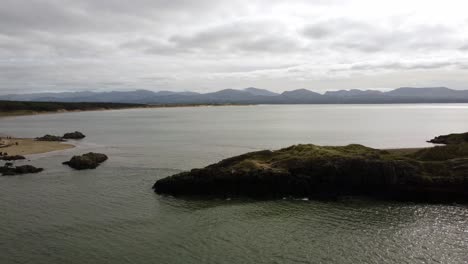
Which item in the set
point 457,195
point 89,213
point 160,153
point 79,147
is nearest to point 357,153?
point 457,195

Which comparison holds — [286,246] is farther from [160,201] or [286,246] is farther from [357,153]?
[357,153]

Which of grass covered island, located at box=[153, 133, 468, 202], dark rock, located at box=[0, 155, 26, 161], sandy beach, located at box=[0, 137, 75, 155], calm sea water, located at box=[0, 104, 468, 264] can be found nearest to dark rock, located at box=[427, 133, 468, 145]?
grass covered island, located at box=[153, 133, 468, 202]

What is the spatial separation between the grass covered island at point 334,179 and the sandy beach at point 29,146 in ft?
137

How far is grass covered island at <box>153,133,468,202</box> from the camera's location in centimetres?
4041

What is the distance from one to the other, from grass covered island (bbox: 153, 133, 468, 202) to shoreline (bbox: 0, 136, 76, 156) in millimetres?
41268

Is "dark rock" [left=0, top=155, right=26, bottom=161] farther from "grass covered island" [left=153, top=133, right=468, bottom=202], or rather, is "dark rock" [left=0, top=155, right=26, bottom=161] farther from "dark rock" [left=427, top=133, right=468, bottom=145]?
"dark rock" [left=427, top=133, right=468, bottom=145]

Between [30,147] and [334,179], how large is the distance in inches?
2467

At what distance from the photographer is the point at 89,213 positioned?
35094mm

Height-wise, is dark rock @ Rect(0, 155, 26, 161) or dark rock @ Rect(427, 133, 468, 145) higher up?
dark rock @ Rect(427, 133, 468, 145)

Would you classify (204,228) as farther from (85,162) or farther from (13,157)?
(13,157)

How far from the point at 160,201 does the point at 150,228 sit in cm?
775

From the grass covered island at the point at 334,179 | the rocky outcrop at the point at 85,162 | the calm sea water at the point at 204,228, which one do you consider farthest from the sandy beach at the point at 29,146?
the grass covered island at the point at 334,179

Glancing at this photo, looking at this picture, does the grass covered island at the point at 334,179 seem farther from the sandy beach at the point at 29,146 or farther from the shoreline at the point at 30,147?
the sandy beach at the point at 29,146

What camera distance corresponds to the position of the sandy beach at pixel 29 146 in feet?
240
